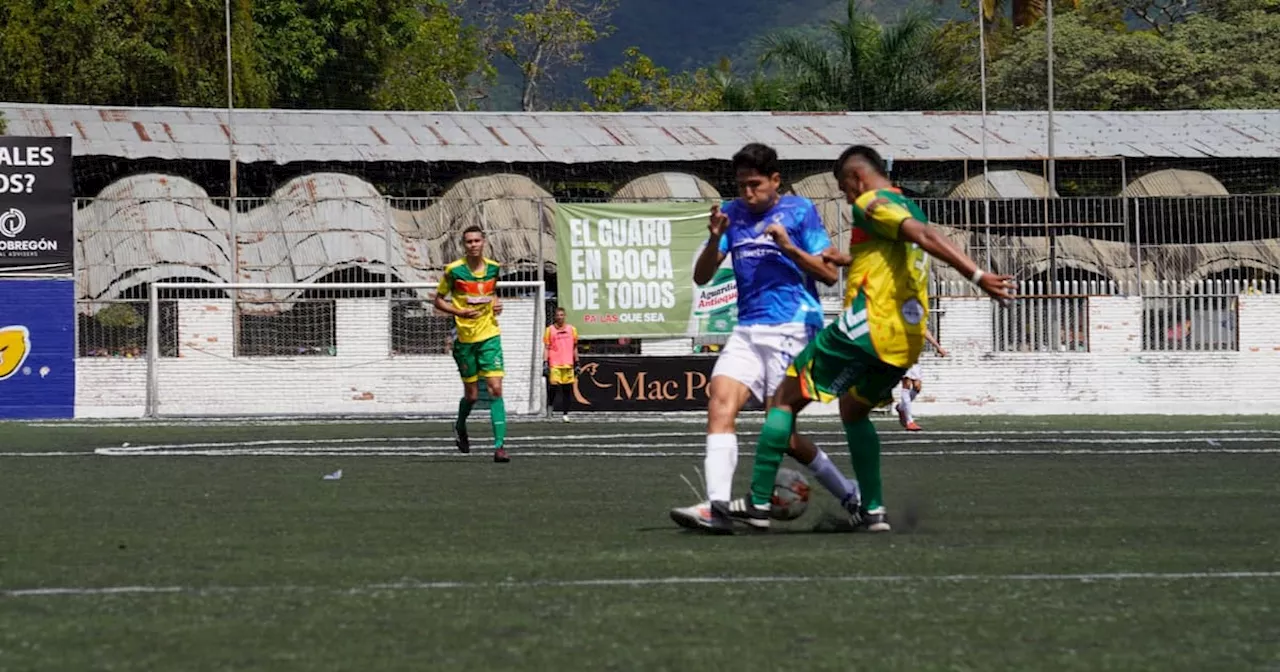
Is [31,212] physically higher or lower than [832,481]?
higher

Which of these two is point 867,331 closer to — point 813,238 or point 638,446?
point 813,238

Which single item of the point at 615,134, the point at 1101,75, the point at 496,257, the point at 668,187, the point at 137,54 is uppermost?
the point at 1101,75

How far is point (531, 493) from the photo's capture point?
11.1 metres

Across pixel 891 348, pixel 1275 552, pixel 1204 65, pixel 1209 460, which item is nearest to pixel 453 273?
pixel 1209 460

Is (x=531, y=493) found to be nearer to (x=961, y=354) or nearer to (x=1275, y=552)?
(x=1275, y=552)

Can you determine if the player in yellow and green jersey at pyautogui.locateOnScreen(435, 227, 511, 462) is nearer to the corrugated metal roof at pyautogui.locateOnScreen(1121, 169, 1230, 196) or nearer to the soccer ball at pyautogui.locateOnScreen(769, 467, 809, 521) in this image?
the soccer ball at pyautogui.locateOnScreen(769, 467, 809, 521)

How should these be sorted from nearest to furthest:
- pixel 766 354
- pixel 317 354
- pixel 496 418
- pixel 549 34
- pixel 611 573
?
pixel 611 573
pixel 766 354
pixel 496 418
pixel 317 354
pixel 549 34

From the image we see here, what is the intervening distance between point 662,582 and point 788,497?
222cm

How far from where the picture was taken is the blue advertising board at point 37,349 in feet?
81.8

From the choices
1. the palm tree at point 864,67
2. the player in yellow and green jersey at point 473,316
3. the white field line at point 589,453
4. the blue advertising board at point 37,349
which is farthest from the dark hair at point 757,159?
the palm tree at point 864,67

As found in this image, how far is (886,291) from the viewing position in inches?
320

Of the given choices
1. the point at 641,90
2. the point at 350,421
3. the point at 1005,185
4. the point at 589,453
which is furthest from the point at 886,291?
the point at 641,90

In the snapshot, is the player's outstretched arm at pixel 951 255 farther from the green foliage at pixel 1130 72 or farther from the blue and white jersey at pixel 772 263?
the green foliage at pixel 1130 72

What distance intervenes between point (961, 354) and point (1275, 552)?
20059 mm
